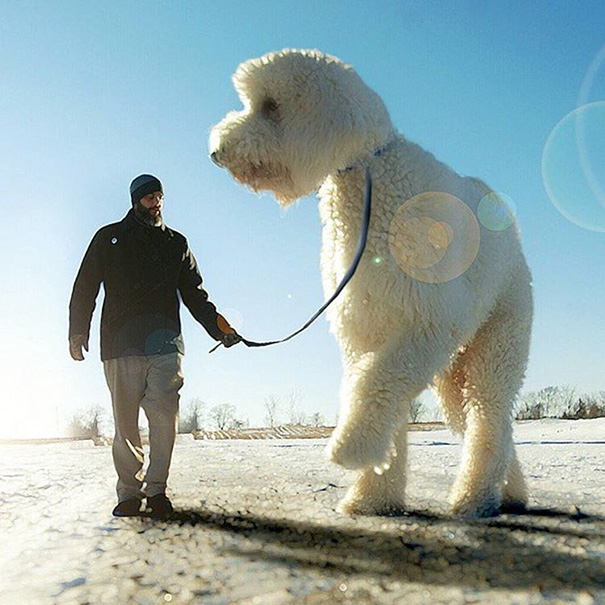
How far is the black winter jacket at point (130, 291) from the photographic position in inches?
183

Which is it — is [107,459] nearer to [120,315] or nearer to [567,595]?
[120,315]

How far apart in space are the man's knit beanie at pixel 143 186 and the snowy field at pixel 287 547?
81.0 inches

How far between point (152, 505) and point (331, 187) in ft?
7.25

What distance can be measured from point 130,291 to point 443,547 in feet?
8.46

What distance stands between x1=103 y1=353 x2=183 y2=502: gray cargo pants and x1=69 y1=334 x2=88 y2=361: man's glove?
0.23 metres

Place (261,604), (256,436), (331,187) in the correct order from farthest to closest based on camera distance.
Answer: (256,436) < (331,187) < (261,604)

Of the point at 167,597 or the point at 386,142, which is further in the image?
the point at 386,142

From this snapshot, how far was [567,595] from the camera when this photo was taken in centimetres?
254

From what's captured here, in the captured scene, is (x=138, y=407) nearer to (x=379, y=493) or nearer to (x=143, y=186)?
(x=143, y=186)

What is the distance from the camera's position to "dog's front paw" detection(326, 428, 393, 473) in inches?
137

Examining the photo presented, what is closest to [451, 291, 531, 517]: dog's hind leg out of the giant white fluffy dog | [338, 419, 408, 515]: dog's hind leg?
the giant white fluffy dog

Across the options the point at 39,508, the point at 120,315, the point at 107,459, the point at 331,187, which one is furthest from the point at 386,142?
the point at 107,459

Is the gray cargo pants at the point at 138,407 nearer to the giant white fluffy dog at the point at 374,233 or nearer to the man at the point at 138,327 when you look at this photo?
the man at the point at 138,327

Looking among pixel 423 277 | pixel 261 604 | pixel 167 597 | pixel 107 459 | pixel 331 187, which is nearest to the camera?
pixel 261 604
